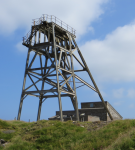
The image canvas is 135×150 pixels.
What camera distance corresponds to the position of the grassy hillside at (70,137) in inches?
486

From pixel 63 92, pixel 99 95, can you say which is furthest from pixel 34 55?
pixel 99 95

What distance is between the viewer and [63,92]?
25.4 m

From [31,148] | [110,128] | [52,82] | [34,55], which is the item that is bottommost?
[31,148]

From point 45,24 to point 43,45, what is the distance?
9.16 feet

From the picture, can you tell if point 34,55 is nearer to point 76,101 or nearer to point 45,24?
point 45,24

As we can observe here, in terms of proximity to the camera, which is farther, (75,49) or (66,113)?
(66,113)

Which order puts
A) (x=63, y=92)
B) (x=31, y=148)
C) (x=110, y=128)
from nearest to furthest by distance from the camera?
1. (x=31, y=148)
2. (x=110, y=128)
3. (x=63, y=92)

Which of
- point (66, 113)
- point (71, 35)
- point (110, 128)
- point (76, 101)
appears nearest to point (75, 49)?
point (71, 35)

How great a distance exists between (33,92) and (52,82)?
2953 mm

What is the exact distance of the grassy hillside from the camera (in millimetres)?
12337

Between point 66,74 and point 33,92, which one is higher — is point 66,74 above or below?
above

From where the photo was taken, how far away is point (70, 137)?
1476 cm

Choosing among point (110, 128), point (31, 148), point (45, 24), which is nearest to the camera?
point (31, 148)

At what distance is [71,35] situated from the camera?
30.6 m
